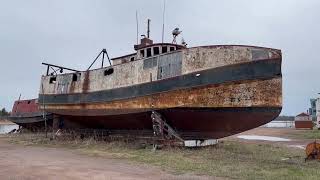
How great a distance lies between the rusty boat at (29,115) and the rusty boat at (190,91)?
1203 cm

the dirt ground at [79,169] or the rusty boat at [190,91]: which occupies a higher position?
the rusty boat at [190,91]

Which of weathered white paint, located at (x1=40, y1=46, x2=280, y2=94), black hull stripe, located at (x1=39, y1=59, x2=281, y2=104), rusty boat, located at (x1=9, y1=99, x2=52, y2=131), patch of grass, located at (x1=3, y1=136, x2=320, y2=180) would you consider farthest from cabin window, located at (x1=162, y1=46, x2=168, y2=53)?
rusty boat, located at (x1=9, y1=99, x2=52, y2=131)

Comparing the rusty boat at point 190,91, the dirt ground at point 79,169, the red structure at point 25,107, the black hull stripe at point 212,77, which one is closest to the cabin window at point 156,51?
the rusty boat at point 190,91

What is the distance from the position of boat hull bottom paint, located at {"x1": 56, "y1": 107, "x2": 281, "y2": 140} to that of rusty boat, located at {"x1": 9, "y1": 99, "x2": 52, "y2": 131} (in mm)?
13519

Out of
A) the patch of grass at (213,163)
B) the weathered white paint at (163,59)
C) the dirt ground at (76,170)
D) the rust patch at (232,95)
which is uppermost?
the weathered white paint at (163,59)

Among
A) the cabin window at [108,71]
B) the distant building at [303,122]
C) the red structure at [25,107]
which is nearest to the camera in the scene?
the cabin window at [108,71]

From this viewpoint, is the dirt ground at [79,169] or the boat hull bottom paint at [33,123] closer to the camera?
the dirt ground at [79,169]

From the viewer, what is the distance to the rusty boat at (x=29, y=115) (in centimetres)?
3331

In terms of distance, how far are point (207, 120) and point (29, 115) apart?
72.2 ft

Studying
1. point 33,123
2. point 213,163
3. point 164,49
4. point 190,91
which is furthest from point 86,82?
point 33,123

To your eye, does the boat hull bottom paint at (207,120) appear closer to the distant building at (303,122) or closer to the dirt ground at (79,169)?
the dirt ground at (79,169)

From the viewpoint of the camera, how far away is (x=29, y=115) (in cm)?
3469

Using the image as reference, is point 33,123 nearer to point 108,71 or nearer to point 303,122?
point 108,71

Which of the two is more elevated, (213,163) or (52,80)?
(52,80)
